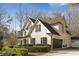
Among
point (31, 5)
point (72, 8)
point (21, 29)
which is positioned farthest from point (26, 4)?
point (72, 8)

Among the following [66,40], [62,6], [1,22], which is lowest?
[66,40]

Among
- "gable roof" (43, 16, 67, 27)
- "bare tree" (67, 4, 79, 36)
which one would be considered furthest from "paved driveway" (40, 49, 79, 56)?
"gable roof" (43, 16, 67, 27)

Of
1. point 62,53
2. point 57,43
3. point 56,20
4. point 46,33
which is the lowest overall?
point 62,53

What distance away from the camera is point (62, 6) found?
2.78 m

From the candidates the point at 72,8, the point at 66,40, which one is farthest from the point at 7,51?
the point at 72,8

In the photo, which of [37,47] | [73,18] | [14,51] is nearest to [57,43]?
[37,47]

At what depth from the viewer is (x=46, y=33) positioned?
9.07ft

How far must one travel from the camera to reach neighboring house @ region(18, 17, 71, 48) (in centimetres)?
276

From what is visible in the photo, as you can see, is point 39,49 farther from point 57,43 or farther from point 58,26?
point 58,26

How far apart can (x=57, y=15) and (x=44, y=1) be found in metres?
0.23

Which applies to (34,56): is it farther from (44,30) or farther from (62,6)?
(62,6)

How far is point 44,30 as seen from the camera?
2.77 metres

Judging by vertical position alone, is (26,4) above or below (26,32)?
above

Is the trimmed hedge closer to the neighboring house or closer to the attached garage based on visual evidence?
the neighboring house
